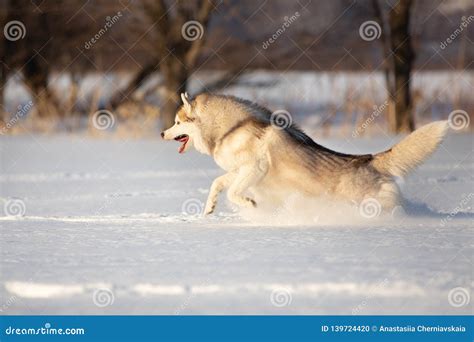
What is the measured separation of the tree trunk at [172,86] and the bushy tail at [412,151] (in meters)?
10.3

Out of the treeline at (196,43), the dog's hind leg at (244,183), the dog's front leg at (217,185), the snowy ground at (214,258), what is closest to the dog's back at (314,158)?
the dog's hind leg at (244,183)

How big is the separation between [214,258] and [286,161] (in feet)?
6.23

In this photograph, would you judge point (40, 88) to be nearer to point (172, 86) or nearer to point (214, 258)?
point (172, 86)

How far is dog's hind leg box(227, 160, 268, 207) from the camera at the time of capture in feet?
22.7

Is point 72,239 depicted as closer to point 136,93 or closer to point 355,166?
point 355,166

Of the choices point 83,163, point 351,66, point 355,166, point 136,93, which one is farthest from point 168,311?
point 136,93

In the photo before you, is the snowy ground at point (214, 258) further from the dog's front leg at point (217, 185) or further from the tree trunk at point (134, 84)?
the tree trunk at point (134, 84)

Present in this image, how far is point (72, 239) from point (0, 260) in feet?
2.65

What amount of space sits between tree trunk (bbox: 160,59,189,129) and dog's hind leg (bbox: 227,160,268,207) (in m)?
10.0

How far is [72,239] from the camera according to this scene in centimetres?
613

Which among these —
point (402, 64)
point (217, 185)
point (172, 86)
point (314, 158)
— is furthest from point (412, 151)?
point (172, 86)

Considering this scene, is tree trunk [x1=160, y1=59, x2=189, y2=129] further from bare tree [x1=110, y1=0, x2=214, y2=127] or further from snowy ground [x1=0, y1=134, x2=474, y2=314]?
snowy ground [x1=0, y1=134, x2=474, y2=314]

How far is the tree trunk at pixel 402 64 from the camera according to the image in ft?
53.2

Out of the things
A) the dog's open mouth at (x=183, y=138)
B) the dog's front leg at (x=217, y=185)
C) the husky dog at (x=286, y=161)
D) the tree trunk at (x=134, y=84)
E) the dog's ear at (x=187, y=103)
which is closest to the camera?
the husky dog at (x=286, y=161)
